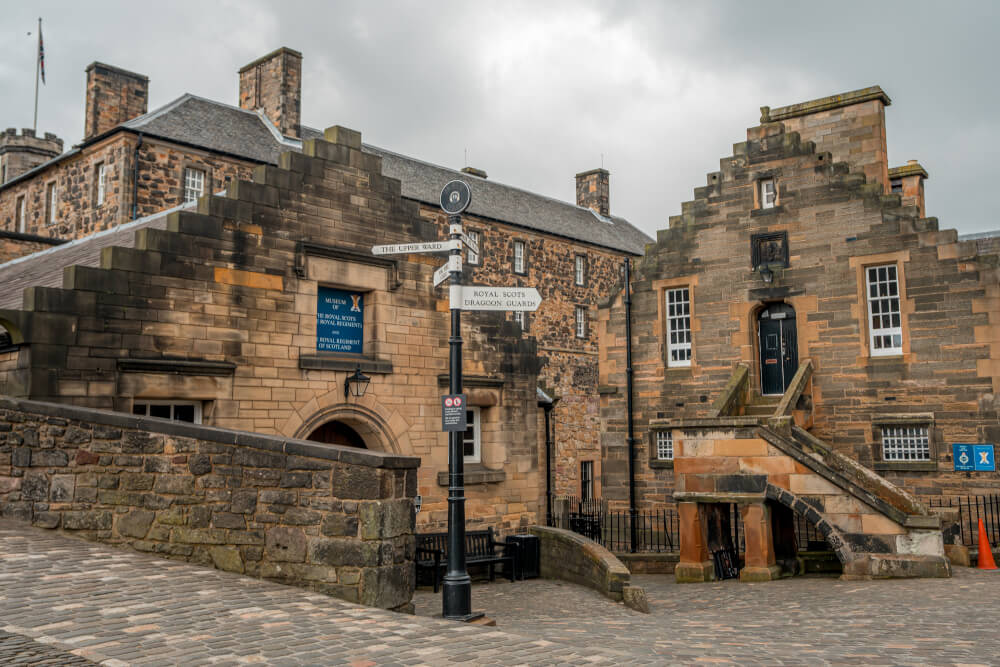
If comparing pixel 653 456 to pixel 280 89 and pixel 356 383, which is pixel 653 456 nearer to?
pixel 356 383

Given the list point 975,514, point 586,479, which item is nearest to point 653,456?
point 975,514

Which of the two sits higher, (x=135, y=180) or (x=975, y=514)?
(x=135, y=180)

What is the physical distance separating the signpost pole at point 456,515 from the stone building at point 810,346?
8023 mm

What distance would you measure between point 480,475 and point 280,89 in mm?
20135

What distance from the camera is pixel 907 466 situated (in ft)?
59.5

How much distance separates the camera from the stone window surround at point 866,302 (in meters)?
18.6

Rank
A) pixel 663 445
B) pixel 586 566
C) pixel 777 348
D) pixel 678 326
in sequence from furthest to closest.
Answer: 1. pixel 678 326
2. pixel 663 445
3. pixel 777 348
4. pixel 586 566

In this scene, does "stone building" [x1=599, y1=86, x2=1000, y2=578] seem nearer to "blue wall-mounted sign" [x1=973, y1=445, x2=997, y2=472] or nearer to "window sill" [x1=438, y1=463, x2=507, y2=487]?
"blue wall-mounted sign" [x1=973, y1=445, x2=997, y2=472]

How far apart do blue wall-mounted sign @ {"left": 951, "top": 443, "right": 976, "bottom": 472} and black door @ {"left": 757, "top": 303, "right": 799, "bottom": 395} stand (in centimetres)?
387

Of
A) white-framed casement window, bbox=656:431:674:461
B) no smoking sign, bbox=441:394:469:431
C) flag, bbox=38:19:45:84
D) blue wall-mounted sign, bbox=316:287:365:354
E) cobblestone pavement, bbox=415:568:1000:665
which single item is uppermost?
flag, bbox=38:19:45:84

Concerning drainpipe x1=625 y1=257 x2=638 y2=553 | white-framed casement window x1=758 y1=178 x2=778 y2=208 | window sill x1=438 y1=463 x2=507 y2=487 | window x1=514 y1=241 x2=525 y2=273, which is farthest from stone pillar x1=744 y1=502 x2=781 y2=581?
window x1=514 y1=241 x2=525 y2=273

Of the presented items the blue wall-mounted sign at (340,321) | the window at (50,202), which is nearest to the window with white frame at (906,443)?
the blue wall-mounted sign at (340,321)

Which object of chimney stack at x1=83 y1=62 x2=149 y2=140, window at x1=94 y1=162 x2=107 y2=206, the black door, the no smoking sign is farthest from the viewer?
chimney stack at x1=83 y1=62 x2=149 y2=140

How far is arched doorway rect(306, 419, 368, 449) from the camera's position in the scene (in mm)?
13938
